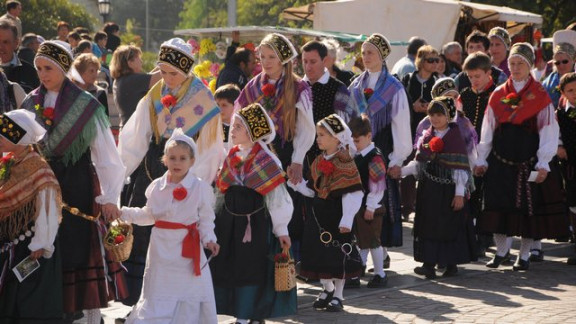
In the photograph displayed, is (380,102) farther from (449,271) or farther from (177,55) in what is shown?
(177,55)

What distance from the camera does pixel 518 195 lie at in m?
11.5

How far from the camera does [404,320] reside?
8.88m

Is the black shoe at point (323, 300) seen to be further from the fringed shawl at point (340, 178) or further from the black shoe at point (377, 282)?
the black shoe at point (377, 282)

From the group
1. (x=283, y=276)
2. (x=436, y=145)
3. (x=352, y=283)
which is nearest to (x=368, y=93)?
(x=436, y=145)

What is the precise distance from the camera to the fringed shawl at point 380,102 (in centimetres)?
1099

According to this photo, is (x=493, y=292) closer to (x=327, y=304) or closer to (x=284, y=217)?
(x=327, y=304)

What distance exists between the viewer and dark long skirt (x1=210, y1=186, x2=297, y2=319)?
8391 millimetres

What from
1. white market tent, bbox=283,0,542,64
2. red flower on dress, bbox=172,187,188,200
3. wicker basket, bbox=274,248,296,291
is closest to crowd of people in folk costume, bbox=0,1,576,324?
red flower on dress, bbox=172,187,188,200

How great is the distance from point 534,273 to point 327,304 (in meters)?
2.79

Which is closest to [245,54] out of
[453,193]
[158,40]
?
[453,193]

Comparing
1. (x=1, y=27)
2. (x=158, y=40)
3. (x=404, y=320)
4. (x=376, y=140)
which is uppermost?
(x=158, y=40)

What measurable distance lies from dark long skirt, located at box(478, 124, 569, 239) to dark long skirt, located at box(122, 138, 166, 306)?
411 cm

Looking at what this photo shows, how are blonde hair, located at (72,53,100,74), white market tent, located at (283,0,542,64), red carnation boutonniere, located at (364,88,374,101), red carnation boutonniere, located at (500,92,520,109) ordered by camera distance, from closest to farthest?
1. blonde hair, located at (72,53,100,74)
2. red carnation boutonniere, located at (364,88,374,101)
3. red carnation boutonniere, located at (500,92,520,109)
4. white market tent, located at (283,0,542,64)

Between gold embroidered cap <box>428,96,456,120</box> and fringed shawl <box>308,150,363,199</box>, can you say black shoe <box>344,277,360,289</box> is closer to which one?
fringed shawl <box>308,150,363,199</box>
